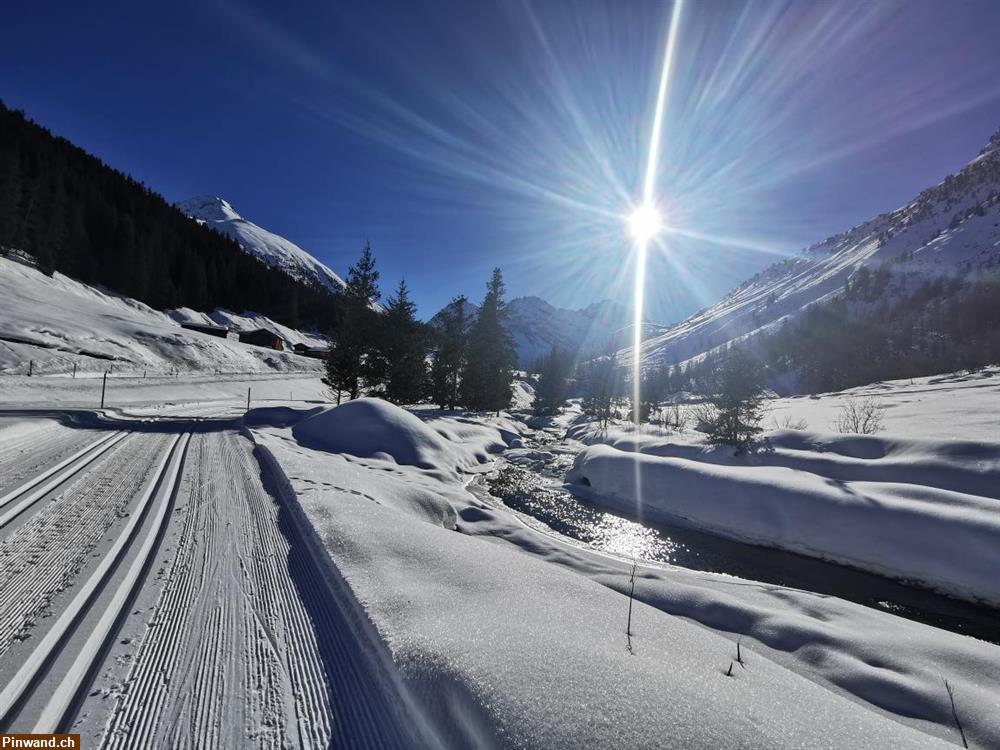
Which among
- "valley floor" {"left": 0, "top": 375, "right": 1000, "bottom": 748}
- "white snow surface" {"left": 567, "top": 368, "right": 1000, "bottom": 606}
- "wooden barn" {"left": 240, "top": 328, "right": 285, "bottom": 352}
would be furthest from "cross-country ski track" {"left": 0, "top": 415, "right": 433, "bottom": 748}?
"wooden barn" {"left": 240, "top": 328, "right": 285, "bottom": 352}

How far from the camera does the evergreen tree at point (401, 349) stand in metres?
28.4

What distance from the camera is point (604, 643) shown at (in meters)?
2.86

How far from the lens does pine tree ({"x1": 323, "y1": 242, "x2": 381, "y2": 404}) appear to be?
26422 mm

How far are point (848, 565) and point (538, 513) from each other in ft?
24.5

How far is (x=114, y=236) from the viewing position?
180 feet

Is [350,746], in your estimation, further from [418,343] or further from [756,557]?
[418,343]

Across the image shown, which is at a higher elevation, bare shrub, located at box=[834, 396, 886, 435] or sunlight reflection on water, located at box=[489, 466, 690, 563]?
bare shrub, located at box=[834, 396, 886, 435]

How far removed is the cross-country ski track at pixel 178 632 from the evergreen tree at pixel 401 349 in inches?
905

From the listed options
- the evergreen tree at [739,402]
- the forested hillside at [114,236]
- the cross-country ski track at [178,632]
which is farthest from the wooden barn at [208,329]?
the evergreen tree at [739,402]

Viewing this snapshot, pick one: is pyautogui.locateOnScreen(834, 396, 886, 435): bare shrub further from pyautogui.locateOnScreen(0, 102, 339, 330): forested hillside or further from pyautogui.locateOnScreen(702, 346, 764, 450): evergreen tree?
pyautogui.locateOnScreen(0, 102, 339, 330): forested hillside

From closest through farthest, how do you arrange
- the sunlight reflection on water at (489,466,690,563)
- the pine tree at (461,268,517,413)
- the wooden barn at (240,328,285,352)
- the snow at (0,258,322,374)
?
the sunlight reflection on water at (489,466,690,563), the snow at (0,258,322,374), the pine tree at (461,268,517,413), the wooden barn at (240,328,285,352)

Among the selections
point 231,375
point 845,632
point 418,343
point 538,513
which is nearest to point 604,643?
point 845,632

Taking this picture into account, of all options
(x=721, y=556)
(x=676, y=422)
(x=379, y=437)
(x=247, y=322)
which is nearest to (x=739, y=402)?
(x=721, y=556)

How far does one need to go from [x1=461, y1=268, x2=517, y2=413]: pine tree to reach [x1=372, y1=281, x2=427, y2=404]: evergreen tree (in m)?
5.02
